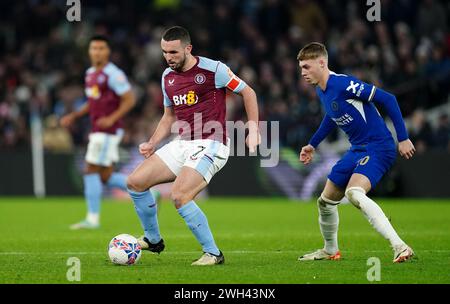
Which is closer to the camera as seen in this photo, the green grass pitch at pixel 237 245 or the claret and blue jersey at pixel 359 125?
the green grass pitch at pixel 237 245

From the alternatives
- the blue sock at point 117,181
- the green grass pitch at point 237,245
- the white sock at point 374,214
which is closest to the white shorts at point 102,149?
the blue sock at point 117,181

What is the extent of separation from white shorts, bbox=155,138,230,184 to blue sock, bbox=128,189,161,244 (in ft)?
1.32

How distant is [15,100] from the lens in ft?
78.0

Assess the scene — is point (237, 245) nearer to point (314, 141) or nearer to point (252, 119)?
point (314, 141)

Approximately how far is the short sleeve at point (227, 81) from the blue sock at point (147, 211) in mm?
1276

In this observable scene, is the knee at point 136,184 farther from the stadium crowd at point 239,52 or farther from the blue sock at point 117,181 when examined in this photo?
the stadium crowd at point 239,52

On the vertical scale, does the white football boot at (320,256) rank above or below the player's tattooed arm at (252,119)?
below

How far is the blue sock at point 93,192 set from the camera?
13766mm

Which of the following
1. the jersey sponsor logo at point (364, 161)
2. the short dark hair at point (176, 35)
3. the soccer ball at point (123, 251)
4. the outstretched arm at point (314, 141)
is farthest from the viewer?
the outstretched arm at point (314, 141)

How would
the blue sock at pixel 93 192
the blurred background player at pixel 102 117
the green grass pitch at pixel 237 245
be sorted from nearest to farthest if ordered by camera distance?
1. the green grass pitch at pixel 237 245
2. the blurred background player at pixel 102 117
3. the blue sock at pixel 93 192

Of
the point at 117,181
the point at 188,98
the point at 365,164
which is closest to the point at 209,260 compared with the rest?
the point at 188,98

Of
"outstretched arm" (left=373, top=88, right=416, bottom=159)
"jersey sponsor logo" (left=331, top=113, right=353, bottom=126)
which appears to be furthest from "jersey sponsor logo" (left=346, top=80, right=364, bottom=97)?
"jersey sponsor logo" (left=331, top=113, right=353, bottom=126)

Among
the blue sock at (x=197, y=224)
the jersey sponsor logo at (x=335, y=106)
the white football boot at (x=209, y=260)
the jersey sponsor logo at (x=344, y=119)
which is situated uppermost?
the jersey sponsor logo at (x=335, y=106)
